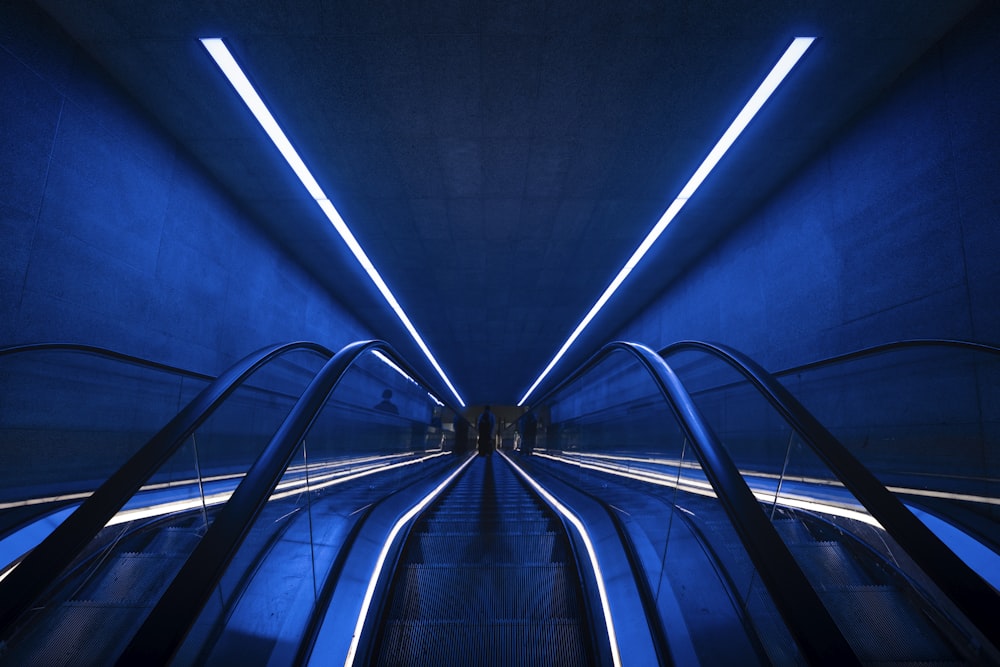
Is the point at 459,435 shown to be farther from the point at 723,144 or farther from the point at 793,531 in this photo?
the point at 793,531

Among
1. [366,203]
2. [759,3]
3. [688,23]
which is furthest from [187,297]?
[759,3]

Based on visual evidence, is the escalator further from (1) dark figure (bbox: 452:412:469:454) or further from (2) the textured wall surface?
(1) dark figure (bbox: 452:412:469:454)

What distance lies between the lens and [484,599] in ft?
9.60

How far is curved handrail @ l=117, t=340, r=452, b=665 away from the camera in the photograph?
51.3 inches

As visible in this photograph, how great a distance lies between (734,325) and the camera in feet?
29.7

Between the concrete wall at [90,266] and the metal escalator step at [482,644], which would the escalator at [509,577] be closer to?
the metal escalator step at [482,644]

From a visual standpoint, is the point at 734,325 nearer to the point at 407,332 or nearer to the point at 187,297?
the point at 187,297

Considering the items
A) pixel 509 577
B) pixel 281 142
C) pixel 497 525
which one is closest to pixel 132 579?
pixel 509 577

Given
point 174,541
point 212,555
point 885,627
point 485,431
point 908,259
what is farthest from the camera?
point 485,431

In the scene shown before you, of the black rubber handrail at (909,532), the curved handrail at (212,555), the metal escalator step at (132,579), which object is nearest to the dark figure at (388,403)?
the metal escalator step at (132,579)


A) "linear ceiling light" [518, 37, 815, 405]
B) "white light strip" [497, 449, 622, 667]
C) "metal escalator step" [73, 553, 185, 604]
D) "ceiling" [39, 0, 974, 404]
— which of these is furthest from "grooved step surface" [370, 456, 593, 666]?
"linear ceiling light" [518, 37, 815, 405]

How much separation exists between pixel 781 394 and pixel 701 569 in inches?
38.8

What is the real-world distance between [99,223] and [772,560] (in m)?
6.72

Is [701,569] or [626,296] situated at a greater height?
[626,296]
